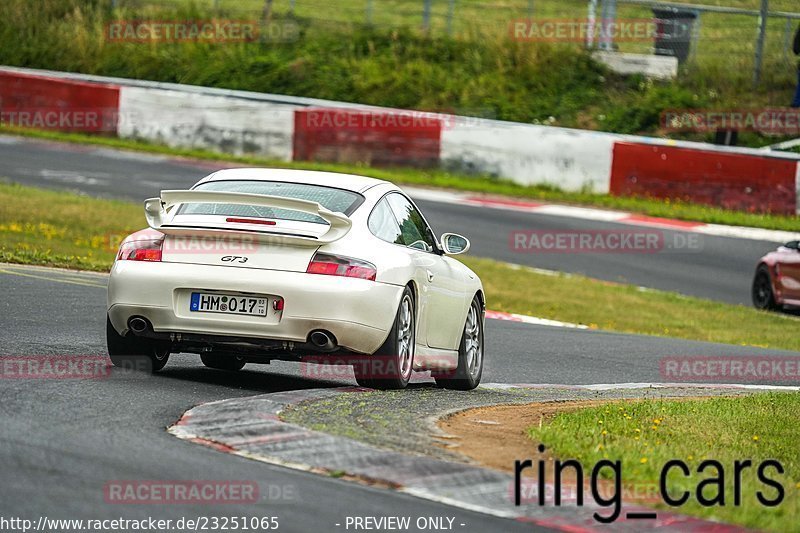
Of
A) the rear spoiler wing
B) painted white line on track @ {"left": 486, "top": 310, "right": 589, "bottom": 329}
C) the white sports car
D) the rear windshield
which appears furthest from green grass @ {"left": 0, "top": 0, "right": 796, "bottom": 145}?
the rear spoiler wing

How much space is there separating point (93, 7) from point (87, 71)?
12.2 ft

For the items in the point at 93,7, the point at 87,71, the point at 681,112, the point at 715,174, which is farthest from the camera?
the point at 93,7

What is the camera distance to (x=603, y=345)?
14719 millimetres

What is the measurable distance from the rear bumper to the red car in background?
12.3 m

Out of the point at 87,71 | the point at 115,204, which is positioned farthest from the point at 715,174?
the point at 87,71

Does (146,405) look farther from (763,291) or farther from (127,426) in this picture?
(763,291)

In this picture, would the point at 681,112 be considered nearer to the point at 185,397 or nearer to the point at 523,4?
the point at 523,4

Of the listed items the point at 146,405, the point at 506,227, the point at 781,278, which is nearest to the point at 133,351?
the point at 146,405

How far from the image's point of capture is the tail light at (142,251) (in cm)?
861

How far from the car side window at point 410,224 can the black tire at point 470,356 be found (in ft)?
2.58

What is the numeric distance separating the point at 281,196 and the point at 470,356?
7.60 feet

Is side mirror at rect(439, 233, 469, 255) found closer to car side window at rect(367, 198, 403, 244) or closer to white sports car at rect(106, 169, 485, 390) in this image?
car side window at rect(367, 198, 403, 244)

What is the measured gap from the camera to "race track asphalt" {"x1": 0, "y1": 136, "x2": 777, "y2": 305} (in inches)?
838

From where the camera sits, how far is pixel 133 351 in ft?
29.6
